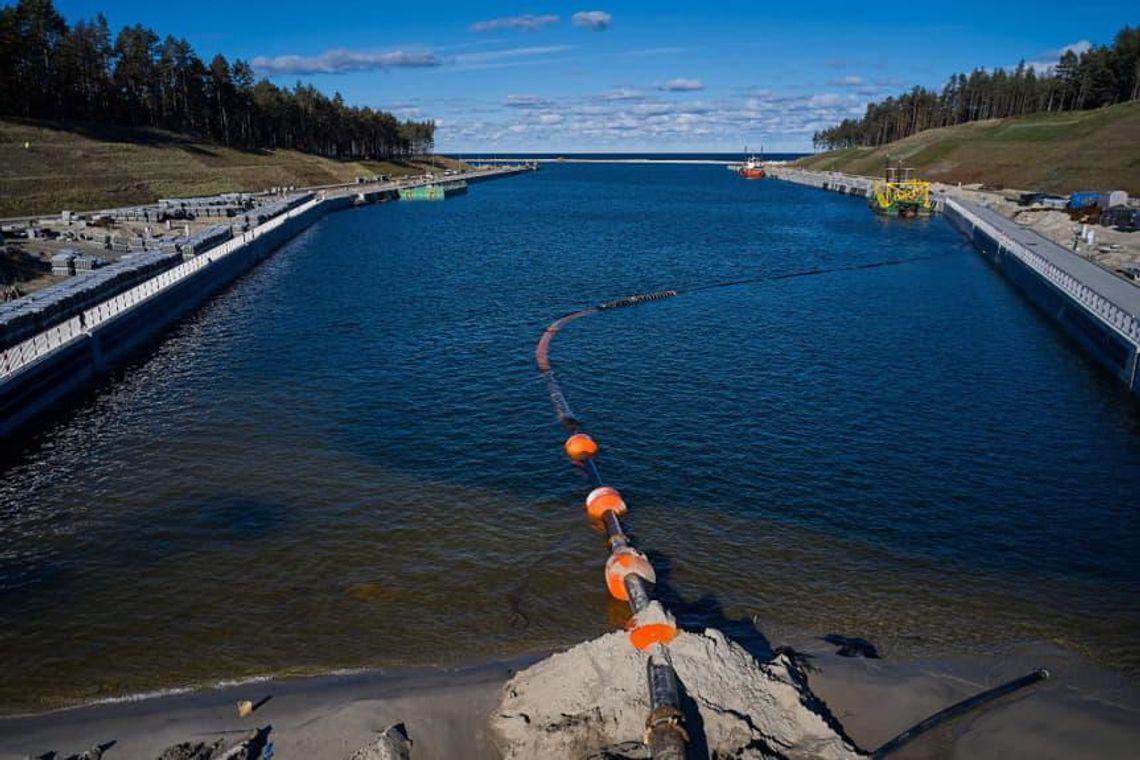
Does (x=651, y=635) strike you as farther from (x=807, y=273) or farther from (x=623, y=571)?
(x=807, y=273)

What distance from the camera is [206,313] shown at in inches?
2259

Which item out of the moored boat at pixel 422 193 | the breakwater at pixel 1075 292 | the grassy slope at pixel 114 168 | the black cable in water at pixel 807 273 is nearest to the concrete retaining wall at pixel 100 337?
the black cable in water at pixel 807 273

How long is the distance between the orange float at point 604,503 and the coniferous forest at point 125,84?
143 meters

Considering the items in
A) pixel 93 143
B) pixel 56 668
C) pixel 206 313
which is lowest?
pixel 56 668

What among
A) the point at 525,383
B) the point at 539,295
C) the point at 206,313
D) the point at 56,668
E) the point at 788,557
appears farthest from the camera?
the point at 539,295

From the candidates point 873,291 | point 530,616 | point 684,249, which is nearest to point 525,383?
point 530,616

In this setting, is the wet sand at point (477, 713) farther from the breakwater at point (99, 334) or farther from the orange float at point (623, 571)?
the breakwater at point (99, 334)

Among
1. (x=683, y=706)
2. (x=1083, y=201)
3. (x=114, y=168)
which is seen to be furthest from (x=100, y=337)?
(x=1083, y=201)

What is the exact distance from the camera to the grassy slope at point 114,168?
95.4m

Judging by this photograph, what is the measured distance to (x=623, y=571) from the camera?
20.8 metres

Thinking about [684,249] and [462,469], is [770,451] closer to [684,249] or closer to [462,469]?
[462,469]

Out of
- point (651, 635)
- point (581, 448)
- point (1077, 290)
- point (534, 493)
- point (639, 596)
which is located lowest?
point (534, 493)

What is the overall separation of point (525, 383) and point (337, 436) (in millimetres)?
11095

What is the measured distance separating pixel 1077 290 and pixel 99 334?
5921 centimetres
